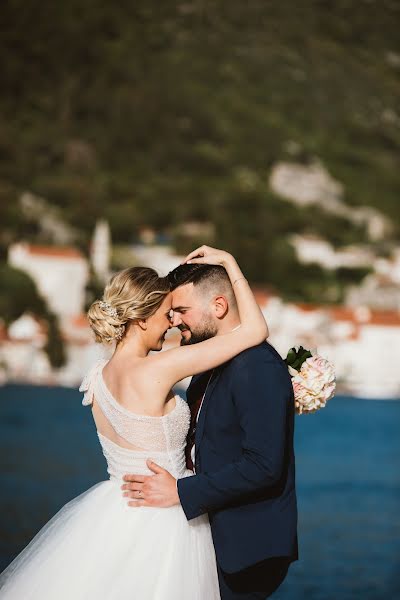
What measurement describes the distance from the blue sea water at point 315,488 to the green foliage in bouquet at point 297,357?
2673 millimetres

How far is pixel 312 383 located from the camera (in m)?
2.74

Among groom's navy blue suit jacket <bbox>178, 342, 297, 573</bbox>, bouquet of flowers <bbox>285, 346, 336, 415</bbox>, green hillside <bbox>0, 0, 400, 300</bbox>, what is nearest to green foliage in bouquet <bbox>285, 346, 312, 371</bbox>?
bouquet of flowers <bbox>285, 346, 336, 415</bbox>

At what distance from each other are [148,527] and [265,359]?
1.65 feet

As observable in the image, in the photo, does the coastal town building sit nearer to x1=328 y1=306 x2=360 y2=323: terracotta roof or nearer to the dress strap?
x1=328 y1=306 x2=360 y2=323: terracotta roof

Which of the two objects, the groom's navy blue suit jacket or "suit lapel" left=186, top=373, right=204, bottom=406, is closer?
the groom's navy blue suit jacket

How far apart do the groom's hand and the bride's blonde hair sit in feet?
1.18

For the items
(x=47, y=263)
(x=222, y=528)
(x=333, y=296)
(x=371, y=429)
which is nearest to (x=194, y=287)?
(x=222, y=528)

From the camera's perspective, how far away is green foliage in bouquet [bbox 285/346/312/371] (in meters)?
2.82

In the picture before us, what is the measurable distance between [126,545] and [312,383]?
0.69 meters

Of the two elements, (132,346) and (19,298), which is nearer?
(132,346)

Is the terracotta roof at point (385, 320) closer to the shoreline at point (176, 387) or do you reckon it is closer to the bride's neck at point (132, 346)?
the shoreline at point (176, 387)

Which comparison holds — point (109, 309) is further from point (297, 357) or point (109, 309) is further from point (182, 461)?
point (297, 357)

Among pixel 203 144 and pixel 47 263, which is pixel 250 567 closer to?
pixel 47 263

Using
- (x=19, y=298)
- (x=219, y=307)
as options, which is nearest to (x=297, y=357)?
(x=219, y=307)
